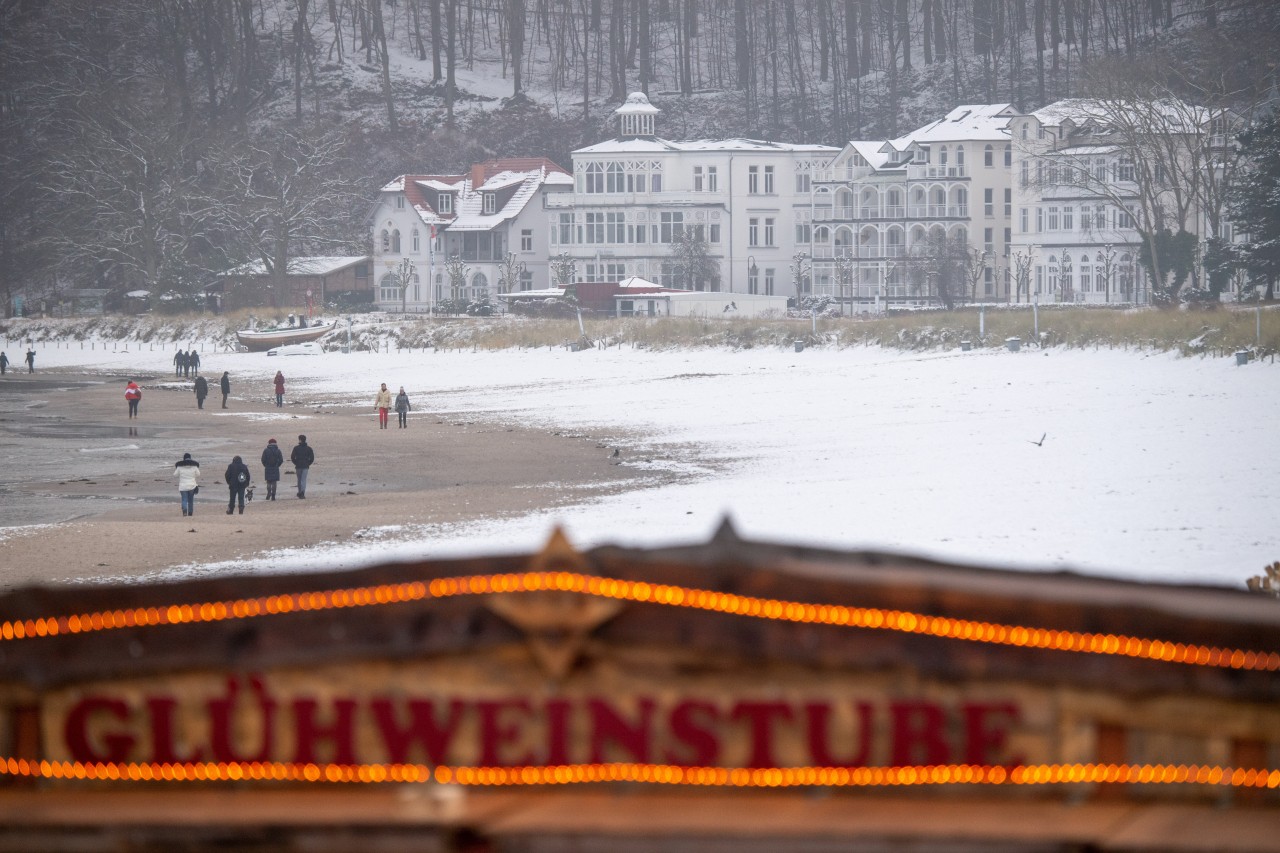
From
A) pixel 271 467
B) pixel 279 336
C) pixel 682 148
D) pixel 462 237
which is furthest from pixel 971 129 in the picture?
pixel 271 467

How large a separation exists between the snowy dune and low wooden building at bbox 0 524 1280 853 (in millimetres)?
457

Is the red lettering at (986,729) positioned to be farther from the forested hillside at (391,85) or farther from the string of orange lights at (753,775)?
the forested hillside at (391,85)

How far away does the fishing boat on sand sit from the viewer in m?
83.6

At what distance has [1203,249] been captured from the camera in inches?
3027

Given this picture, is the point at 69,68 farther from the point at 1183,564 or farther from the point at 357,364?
the point at 1183,564

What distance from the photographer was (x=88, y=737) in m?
4.01

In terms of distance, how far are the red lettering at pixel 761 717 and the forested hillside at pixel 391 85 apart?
99566mm

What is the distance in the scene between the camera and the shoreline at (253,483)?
21.9 metres

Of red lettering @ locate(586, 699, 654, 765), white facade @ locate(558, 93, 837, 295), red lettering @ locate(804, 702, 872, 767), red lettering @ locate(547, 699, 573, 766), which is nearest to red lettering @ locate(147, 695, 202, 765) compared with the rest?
red lettering @ locate(547, 699, 573, 766)

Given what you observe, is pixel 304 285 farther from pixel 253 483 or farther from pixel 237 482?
pixel 237 482

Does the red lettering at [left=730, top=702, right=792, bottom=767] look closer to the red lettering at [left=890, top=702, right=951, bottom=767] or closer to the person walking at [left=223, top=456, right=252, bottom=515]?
the red lettering at [left=890, top=702, right=951, bottom=767]

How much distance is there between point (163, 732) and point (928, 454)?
86.2 ft

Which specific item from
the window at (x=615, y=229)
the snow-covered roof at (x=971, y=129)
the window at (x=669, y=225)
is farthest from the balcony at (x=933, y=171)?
the window at (x=615, y=229)

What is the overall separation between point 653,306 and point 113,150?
48.4 meters
